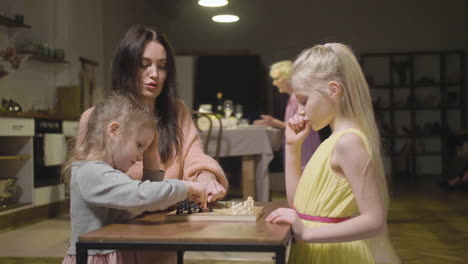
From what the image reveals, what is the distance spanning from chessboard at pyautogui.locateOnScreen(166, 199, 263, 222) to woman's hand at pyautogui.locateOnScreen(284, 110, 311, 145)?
8.6 inches

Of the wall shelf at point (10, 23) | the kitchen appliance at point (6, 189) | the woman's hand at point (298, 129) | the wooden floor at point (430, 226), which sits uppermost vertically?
the wall shelf at point (10, 23)

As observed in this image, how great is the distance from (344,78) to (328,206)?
0.30 metres

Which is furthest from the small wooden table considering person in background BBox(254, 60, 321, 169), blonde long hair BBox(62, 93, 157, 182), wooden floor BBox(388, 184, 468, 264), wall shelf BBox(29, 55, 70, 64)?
wall shelf BBox(29, 55, 70, 64)

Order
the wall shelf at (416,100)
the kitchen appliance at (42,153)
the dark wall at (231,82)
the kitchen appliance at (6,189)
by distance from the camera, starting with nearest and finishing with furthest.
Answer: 1. the kitchen appliance at (6,189)
2. the kitchen appliance at (42,153)
3. the dark wall at (231,82)
4. the wall shelf at (416,100)

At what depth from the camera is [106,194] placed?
46.1 inches

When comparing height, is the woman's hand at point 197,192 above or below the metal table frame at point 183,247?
above

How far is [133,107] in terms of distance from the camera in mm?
1356

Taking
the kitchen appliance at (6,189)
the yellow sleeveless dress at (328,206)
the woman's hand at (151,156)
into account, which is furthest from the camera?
the kitchen appliance at (6,189)

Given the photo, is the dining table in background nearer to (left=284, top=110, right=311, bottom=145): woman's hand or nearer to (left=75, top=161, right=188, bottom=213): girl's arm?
(left=284, top=110, right=311, bottom=145): woman's hand

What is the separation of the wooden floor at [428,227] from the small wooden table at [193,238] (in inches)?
78.7

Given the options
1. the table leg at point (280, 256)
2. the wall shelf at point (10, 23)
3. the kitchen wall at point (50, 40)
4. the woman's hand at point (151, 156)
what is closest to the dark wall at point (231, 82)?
the kitchen wall at point (50, 40)

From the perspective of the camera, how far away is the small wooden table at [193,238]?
0.97m

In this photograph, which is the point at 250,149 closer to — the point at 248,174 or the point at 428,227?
the point at 248,174

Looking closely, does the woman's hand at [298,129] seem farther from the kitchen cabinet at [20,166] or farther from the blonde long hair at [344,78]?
the kitchen cabinet at [20,166]
